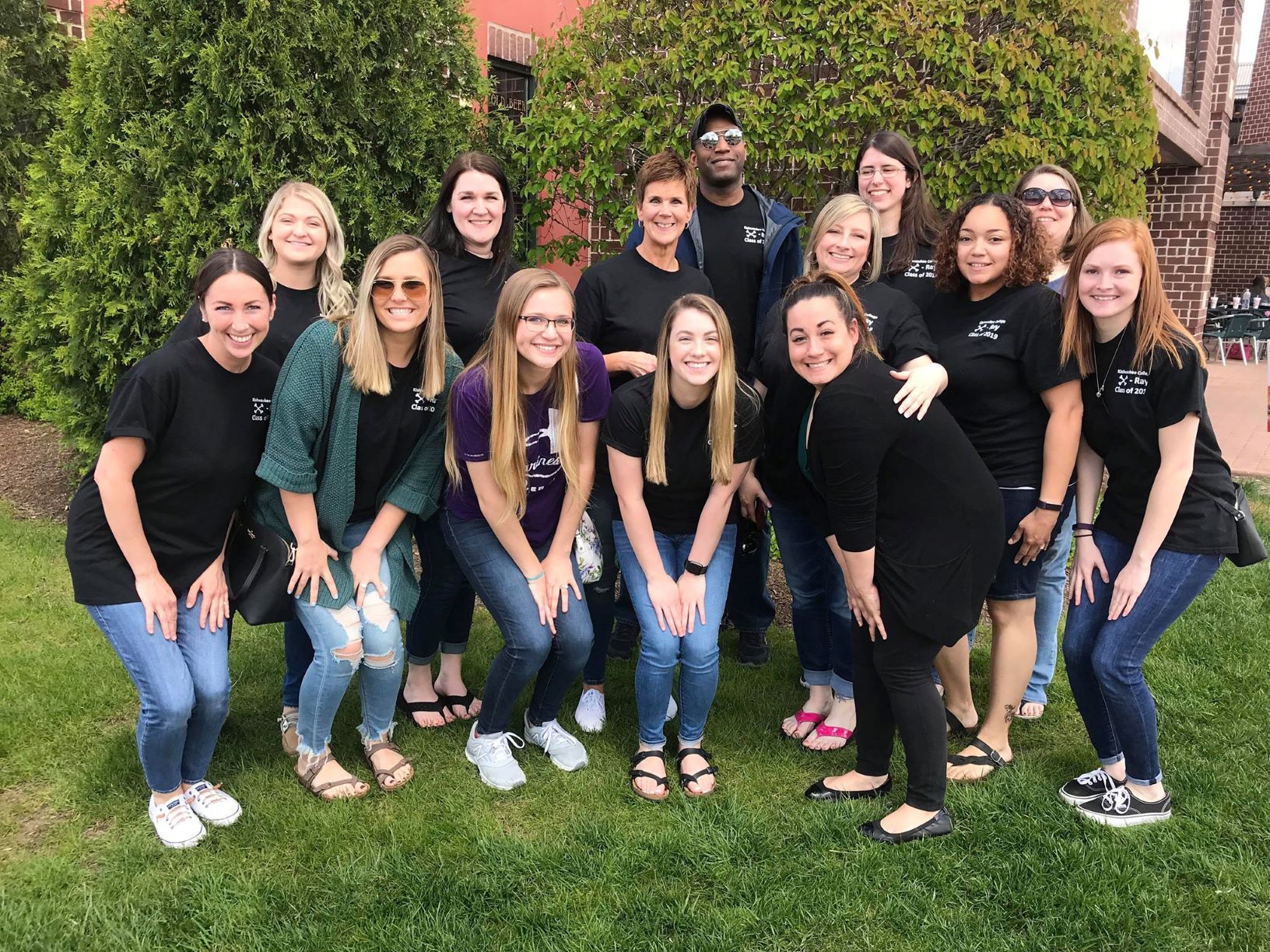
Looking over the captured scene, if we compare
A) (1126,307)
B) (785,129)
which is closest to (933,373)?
(1126,307)

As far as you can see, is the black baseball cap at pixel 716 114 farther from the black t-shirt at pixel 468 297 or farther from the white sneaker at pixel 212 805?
the white sneaker at pixel 212 805

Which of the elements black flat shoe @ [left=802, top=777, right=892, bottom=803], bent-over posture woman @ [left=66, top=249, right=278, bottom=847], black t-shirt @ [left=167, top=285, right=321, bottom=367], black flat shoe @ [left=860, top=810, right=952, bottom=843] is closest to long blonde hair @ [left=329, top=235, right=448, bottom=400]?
bent-over posture woman @ [left=66, top=249, right=278, bottom=847]

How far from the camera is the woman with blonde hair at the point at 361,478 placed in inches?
123

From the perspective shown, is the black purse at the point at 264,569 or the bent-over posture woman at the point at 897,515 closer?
the bent-over posture woman at the point at 897,515

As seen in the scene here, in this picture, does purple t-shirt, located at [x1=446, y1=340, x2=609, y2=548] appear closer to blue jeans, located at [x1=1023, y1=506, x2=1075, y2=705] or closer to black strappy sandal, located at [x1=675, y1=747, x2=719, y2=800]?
black strappy sandal, located at [x1=675, y1=747, x2=719, y2=800]

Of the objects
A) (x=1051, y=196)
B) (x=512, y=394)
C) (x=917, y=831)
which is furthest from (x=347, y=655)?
(x=1051, y=196)

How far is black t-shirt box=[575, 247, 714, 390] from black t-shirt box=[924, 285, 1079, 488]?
41.3 inches

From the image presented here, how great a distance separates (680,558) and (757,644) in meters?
1.23

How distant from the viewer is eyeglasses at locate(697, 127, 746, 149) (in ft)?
13.4

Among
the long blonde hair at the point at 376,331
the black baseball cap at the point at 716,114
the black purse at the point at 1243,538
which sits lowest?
the black purse at the point at 1243,538

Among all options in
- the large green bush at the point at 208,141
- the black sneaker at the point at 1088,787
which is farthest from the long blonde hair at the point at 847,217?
the large green bush at the point at 208,141

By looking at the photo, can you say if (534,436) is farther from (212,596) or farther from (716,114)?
(716,114)

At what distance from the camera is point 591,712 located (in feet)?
13.2

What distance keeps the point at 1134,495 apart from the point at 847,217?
4.55ft
